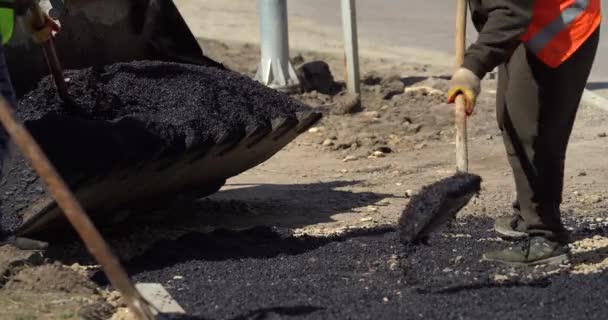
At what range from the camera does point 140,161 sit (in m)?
5.43

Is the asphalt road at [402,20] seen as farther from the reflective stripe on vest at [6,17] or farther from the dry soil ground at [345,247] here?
the reflective stripe on vest at [6,17]

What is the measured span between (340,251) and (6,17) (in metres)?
1.81

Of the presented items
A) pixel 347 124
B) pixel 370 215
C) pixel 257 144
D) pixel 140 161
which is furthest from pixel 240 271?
pixel 347 124

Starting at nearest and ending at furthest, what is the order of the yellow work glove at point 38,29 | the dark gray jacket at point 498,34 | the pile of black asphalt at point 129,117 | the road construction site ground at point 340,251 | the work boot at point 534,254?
1. the road construction site ground at point 340,251
2. the dark gray jacket at point 498,34
3. the work boot at point 534,254
4. the pile of black asphalt at point 129,117
5. the yellow work glove at point 38,29

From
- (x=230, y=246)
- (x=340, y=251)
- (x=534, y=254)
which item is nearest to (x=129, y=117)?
(x=230, y=246)

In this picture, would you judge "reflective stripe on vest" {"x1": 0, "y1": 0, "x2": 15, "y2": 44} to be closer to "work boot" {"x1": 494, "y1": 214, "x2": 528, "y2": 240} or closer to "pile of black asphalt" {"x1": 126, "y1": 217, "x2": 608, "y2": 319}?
"pile of black asphalt" {"x1": 126, "y1": 217, "x2": 608, "y2": 319}

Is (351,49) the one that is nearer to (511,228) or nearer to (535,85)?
(511,228)

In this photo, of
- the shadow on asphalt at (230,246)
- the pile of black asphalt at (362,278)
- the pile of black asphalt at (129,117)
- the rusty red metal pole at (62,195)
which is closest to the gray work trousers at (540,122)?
the pile of black asphalt at (362,278)

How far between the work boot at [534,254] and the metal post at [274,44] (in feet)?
17.2

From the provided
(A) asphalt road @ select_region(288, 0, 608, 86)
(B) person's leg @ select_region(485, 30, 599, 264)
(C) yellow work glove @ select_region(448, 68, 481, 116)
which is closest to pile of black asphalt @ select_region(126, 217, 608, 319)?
(B) person's leg @ select_region(485, 30, 599, 264)

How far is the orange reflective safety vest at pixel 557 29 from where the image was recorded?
4.86 m

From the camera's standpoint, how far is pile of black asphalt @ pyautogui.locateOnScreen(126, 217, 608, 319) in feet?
14.7

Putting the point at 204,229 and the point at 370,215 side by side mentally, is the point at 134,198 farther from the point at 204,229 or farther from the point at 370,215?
the point at 370,215

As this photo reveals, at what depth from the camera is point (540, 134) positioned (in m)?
5.00
